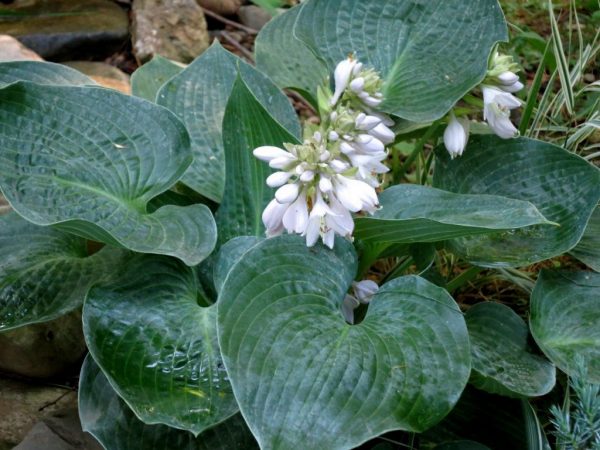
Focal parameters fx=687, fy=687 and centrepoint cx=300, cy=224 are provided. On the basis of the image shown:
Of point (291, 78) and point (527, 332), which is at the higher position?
point (291, 78)

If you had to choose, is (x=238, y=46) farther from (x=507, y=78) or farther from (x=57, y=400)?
(x=57, y=400)

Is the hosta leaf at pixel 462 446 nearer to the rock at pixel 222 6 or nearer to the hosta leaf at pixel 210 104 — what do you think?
the hosta leaf at pixel 210 104

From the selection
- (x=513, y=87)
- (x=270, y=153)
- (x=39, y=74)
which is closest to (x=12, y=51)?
(x=39, y=74)

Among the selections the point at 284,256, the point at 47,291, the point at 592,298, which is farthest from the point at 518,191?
the point at 47,291

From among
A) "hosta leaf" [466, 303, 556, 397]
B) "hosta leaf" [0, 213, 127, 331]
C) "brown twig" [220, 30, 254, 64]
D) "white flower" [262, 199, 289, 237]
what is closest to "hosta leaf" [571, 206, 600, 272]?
"hosta leaf" [466, 303, 556, 397]

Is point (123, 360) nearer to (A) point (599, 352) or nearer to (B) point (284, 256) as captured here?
(B) point (284, 256)

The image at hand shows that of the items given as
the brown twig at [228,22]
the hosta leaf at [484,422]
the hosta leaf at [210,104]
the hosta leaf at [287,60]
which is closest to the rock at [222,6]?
the brown twig at [228,22]
